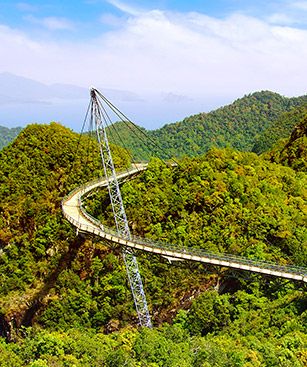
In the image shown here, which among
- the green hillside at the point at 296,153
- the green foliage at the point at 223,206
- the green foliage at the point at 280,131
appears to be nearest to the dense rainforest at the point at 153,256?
the green foliage at the point at 223,206

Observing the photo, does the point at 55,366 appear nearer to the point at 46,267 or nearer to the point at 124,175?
the point at 46,267

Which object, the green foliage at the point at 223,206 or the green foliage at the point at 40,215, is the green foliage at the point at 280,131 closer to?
the green foliage at the point at 40,215

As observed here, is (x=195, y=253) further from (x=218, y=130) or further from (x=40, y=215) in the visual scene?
(x=218, y=130)

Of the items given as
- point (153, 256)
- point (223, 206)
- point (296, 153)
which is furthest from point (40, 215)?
point (296, 153)

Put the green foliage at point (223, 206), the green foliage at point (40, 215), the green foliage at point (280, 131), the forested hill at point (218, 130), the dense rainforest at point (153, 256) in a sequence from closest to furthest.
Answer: the dense rainforest at point (153, 256) → the green foliage at point (223, 206) → the green foliage at point (40, 215) → the green foliage at point (280, 131) → the forested hill at point (218, 130)

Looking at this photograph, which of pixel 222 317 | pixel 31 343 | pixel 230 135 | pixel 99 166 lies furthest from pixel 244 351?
pixel 230 135

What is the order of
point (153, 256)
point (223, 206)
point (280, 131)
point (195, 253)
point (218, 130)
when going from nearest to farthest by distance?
1. point (195, 253)
2. point (153, 256)
3. point (223, 206)
4. point (280, 131)
5. point (218, 130)
